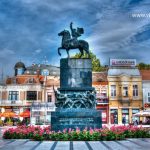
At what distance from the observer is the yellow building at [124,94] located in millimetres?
64750

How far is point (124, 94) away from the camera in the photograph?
65.6m

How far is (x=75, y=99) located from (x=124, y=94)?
42.3 meters

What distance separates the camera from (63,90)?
24734mm

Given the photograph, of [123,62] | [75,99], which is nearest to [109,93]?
[123,62]

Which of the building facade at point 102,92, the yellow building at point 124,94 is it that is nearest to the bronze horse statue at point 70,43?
the building facade at point 102,92

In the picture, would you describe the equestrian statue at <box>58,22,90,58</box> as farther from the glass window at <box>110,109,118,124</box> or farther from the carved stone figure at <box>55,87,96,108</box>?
the glass window at <box>110,109,118,124</box>

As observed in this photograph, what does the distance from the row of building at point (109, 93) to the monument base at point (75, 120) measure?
40120mm

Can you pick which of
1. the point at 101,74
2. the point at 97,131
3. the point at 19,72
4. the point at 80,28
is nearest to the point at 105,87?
the point at 101,74

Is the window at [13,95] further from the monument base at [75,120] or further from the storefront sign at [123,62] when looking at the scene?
the monument base at [75,120]

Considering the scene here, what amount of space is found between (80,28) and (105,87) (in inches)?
1594

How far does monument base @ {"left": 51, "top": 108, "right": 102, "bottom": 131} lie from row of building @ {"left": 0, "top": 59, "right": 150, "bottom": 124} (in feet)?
132

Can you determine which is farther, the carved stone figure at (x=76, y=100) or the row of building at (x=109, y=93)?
the row of building at (x=109, y=93)

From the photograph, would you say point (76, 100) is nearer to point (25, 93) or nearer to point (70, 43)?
point (70, 43)

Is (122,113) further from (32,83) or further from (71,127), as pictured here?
(71,127)
